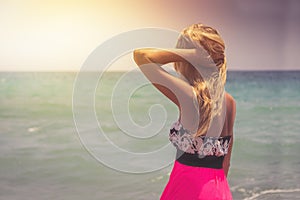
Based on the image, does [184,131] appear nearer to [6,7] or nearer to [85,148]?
[6,7]

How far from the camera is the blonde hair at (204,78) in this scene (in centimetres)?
109

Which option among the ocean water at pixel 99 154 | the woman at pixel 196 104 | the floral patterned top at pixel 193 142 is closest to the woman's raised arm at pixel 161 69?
the woman at pixel 196 104

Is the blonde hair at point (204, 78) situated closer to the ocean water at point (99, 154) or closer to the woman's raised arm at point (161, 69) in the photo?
the woman's raised arm at point (161, 69)

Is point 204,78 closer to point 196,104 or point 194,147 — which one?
point 196,104

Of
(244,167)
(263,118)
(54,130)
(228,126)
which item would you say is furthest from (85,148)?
(228,126)

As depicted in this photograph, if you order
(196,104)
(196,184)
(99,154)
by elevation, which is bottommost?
(99,154)

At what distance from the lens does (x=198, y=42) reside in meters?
1.10

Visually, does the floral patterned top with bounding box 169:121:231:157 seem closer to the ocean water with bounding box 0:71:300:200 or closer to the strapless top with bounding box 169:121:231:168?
the strapless top with bounding box 169:121:231:168

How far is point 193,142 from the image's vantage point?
113 centimetres

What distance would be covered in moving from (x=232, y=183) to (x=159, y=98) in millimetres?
4264

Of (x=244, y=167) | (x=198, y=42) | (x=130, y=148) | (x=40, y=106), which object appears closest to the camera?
(x=198, y=42)

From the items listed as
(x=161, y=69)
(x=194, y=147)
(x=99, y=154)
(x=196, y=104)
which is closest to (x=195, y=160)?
(x=194, y=147)

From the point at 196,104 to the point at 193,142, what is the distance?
4.1 inches

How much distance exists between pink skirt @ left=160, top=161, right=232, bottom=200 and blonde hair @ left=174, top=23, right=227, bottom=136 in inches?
3.8
